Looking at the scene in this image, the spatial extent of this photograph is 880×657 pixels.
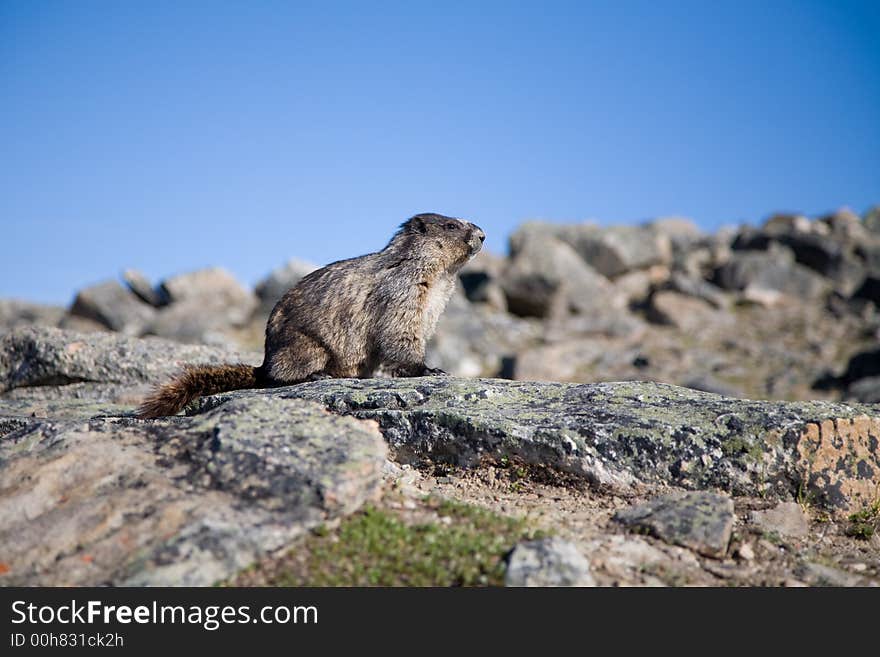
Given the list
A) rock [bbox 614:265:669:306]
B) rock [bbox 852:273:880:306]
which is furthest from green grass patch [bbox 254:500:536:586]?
rock [bbox 852:273:880:306]

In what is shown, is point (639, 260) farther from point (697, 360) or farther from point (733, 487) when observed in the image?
point (733, 487)

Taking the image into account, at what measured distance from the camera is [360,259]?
1084 centimetres

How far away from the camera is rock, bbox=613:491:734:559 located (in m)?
6.23

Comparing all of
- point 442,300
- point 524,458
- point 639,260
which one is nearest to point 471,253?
point 442,300

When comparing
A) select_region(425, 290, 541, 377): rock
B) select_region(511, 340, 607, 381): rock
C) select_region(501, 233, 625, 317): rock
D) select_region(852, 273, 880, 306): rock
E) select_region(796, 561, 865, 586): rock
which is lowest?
select_region(796, 561, 865, 586): rock

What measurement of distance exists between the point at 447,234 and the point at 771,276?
3176 centimetres

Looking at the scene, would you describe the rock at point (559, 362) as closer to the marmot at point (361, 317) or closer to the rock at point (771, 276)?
the rock at point (771, 276)

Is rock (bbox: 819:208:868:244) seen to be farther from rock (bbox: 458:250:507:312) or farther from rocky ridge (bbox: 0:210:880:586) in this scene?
rocky ridge (bbox: 0:210:880:586)

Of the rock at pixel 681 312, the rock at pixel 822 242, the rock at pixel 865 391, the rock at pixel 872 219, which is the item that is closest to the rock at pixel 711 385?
the rock at pixel 865 391

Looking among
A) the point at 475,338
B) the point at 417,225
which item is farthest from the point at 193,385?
the point at 475,338

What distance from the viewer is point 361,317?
10242mm

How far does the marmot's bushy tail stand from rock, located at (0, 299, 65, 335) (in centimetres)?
2983

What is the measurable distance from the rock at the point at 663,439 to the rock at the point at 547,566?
6.43ft

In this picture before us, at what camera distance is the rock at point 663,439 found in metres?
7.42
